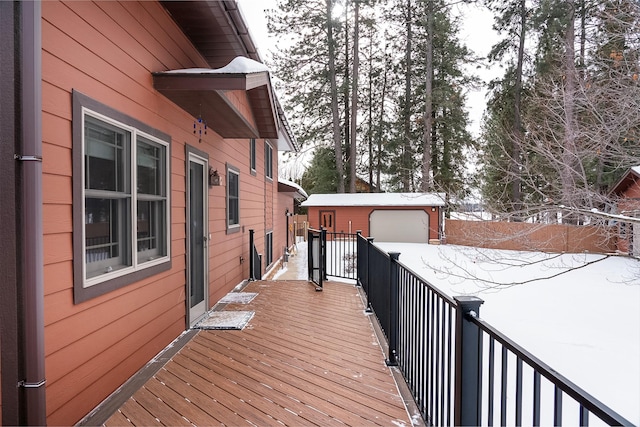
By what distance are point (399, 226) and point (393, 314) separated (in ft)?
53.7

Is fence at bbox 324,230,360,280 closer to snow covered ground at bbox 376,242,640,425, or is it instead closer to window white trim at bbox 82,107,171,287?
snow covered ground at bbox 376,242,640,425

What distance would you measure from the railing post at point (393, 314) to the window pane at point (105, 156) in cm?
225

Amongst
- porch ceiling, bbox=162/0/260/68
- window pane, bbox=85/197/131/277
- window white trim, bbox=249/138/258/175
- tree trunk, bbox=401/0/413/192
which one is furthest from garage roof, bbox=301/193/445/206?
window pane, bbox=85/197/131/277

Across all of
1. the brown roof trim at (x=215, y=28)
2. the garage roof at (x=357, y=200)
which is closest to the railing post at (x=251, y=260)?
the brown roof trim at (x=215, y=28)

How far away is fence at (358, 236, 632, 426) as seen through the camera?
1.13 metres

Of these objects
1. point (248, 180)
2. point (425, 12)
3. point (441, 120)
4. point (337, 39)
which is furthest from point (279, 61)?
point (248, 180)

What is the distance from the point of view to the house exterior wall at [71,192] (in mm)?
1946

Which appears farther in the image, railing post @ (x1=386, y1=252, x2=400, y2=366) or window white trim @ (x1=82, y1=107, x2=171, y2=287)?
railing post @ (x1=386, y1=252, x2=400, y2=366)

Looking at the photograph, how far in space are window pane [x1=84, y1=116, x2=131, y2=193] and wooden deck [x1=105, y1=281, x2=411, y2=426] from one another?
1.51 metres

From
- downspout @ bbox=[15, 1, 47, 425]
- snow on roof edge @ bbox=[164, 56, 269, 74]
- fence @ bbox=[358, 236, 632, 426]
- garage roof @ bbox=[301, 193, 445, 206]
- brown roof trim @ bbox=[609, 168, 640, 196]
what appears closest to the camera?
fence @ bbox=[358, 236, 632, 426]

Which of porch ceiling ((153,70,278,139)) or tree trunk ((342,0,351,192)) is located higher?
tree trunk ((342,0,351,192))

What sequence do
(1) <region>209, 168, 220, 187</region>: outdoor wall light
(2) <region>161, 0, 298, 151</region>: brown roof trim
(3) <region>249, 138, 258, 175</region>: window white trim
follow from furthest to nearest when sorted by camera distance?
(3) <region>249, 138, 258, 175</region>: window white trim < (1) <region>209, 168, 220, 187</region>: outdoor wall light < (2) <region>161, 0, 298, 151</region>: brown roof trim

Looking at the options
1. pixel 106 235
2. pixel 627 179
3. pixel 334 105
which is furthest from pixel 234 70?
pixel 334 105

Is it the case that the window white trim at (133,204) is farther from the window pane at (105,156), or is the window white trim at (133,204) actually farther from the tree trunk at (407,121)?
the tree trunk at (407,121)
